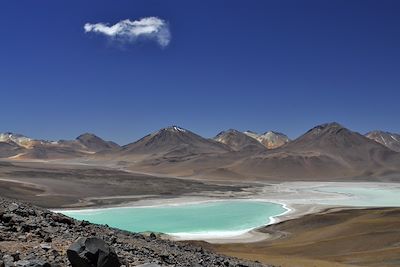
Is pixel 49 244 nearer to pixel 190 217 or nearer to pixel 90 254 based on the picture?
pixel 90 254

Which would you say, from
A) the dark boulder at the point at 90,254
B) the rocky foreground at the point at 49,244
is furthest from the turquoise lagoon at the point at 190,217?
the dark boulder at the point at 90,254

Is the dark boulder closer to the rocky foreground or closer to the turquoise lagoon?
the rocky foreground

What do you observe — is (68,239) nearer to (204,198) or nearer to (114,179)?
(204,198)

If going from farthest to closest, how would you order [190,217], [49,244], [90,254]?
[190,217], [49,244], [90,254]

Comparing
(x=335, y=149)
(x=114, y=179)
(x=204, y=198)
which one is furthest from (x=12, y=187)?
(x=335, y=149)

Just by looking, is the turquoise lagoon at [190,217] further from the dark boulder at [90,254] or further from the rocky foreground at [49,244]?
the dark boulder at [90,254]

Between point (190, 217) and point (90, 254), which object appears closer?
point (90, 254)

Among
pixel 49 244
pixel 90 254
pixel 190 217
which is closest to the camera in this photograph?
pixel 90 254

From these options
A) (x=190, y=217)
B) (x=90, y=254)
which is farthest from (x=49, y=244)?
(x=190, y=217)
